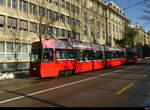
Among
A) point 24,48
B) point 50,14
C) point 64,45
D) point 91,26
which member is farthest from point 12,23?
point 91,26

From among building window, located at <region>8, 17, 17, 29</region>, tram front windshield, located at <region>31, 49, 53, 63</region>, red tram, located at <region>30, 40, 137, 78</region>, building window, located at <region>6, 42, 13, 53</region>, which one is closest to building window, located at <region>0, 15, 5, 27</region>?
building window, located at <region>8, 17, 17, 29</region>

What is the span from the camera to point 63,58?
15.3 metres

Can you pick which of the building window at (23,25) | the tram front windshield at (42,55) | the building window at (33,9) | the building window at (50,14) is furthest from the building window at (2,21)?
the tram front windshield at (42,55)

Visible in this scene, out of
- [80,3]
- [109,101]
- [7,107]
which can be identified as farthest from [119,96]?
[80,3]

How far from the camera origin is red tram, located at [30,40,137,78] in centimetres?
1370

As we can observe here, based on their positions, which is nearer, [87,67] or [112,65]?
[87,67]

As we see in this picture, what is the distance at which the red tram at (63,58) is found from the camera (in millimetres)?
13695

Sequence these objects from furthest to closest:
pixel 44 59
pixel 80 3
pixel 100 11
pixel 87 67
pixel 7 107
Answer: pixel 100 11
pixel 80 3
pixel 87 67
pixel 44 59
pixel 7 107

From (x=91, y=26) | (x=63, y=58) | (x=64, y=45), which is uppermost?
(x=91, y=26)

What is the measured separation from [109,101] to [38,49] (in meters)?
8.55

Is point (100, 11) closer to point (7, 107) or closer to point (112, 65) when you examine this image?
point (112, 65)

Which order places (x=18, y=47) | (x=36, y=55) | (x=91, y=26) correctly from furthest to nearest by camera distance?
(x=91, y=26), (x=18, y=47), (x=36, y=55)

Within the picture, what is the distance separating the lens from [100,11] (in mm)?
51375

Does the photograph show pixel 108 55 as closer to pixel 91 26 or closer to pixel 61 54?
pixel 61 54
